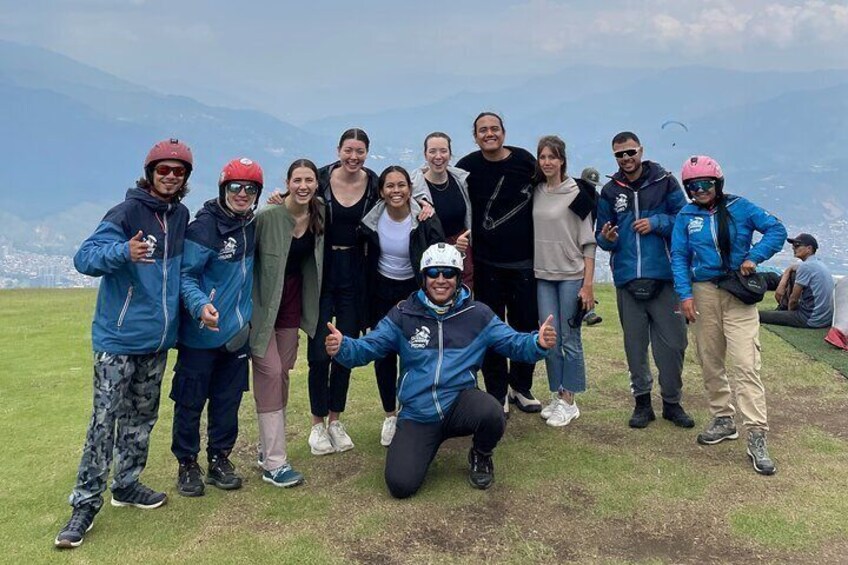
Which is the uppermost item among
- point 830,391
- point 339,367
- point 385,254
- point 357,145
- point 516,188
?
point 357,145

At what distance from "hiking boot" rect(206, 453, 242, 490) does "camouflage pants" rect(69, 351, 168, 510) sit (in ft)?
1.98

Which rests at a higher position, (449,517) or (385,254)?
(385,254)

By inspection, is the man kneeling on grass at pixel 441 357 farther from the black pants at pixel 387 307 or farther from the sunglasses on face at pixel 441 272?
the black pants at pixel 387 307

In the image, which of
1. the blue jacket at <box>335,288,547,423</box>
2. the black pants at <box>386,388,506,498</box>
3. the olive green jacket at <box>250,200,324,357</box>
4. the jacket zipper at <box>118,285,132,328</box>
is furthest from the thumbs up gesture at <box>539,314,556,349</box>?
the jacket zipper at <box>118,285,132,328</box>

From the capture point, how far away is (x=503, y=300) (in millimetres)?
6945

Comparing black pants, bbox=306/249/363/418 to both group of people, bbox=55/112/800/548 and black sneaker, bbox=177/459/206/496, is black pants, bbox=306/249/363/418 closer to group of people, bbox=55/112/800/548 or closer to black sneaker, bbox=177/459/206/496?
group of people, bbox=55/112/800/548

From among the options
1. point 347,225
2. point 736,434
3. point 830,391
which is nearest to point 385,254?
point 347,225

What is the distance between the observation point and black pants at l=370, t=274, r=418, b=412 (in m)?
6.16

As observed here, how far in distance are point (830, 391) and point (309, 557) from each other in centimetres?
738

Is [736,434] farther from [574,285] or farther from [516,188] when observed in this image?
[516,188]

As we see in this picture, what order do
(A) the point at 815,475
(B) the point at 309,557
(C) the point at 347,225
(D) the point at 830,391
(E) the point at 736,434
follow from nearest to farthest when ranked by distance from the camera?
(B) the point at 309,557 → (A) the point at 815,475 → (C) the point at 347,225 → (E) the point at 736,434 → (D) the point at 830,391

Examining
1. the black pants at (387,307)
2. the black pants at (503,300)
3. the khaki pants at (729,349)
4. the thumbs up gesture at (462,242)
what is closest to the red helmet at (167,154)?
the black pants at (387,307)

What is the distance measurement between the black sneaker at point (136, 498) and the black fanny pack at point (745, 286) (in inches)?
216

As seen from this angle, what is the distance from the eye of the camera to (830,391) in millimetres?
8242
